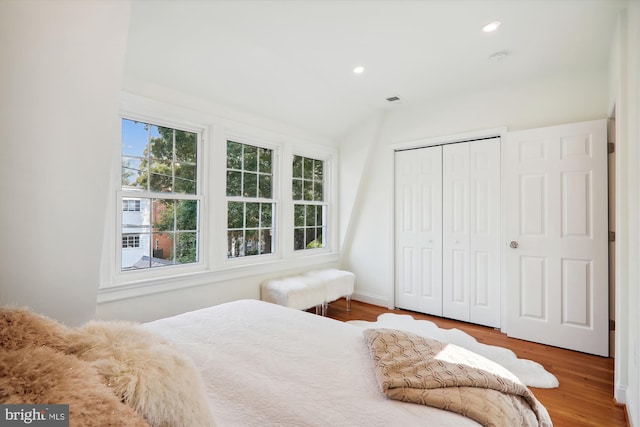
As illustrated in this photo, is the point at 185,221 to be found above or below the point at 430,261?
above

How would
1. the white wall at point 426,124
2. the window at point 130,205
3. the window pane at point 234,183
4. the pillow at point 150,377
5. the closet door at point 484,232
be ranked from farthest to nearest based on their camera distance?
the closet door at point 484,232, the window pane at point 234,183, the white wall at point 426,124, the window at point 130,205, the pillow at point 150,377

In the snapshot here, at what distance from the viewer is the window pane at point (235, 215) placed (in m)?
3.32

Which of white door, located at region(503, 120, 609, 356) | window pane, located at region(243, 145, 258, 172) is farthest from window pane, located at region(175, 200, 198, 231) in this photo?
white door, located at region(503, 120, 609, 356)

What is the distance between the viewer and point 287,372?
1.28 m

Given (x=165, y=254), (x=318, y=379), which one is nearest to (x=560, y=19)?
(x=318, y=379)

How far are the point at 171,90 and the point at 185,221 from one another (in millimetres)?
1171

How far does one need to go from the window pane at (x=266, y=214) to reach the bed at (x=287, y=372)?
70.4 inches

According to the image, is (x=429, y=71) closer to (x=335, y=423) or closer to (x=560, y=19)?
(x=560, y=19)

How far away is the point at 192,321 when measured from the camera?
73.2 inches

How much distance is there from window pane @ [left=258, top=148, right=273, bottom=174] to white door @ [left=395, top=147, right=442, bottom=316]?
1.68 meters

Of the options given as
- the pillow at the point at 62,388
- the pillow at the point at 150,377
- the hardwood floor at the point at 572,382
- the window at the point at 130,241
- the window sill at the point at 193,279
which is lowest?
the hardwood floor at the point at 572,382

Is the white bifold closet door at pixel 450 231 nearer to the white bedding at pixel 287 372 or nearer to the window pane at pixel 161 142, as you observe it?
the white bedding at pixel 287 372

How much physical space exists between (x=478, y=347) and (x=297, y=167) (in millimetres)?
2868

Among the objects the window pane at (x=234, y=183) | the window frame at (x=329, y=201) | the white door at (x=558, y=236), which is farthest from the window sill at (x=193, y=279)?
A: the white door at (x=558, y=236)
